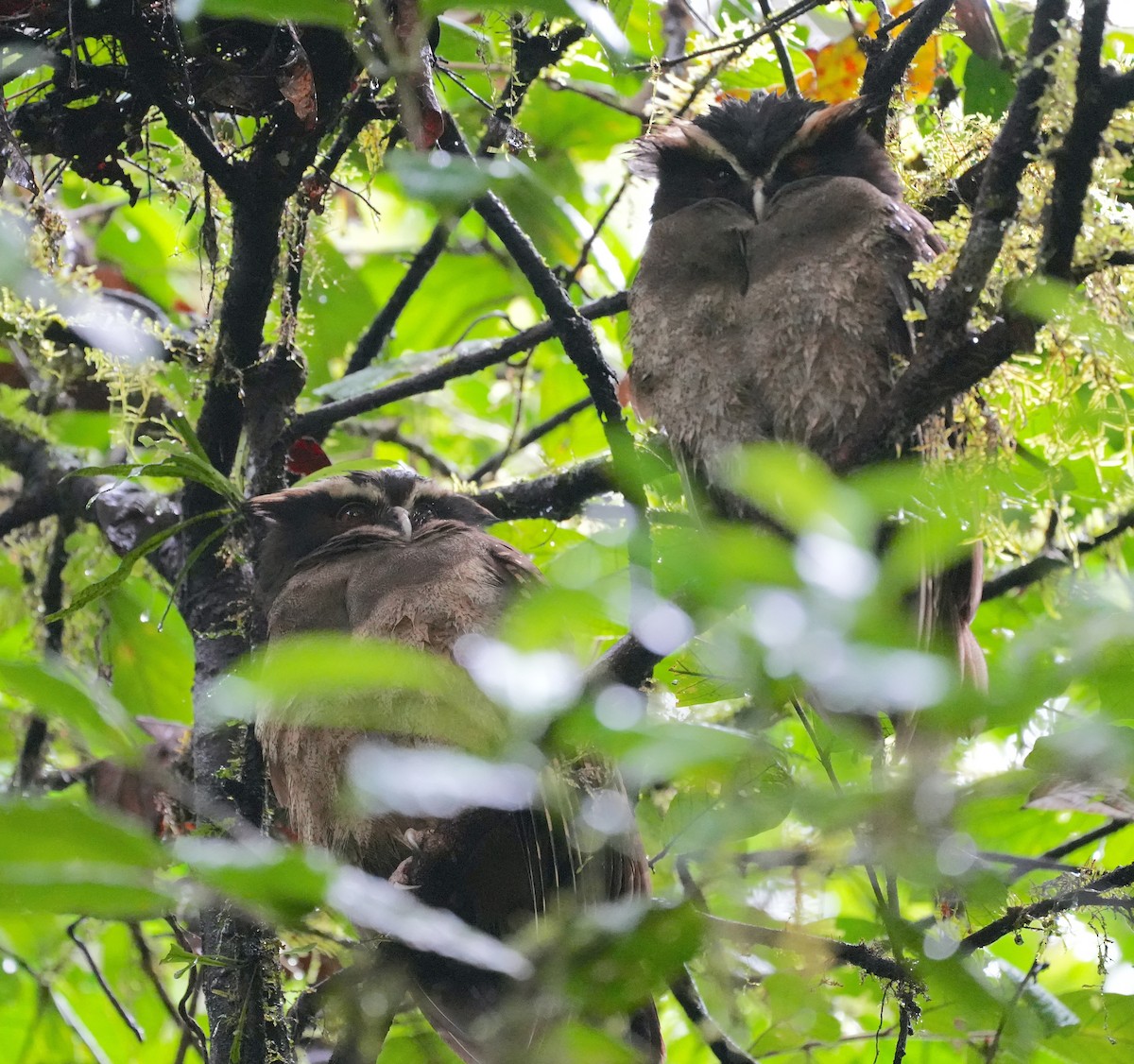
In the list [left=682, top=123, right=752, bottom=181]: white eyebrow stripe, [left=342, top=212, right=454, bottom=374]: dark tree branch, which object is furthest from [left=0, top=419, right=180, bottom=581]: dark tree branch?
[left=682, top=123, right=752, bottom=181]: white eyebrow stripe

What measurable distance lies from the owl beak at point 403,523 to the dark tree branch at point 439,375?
1.50 feet

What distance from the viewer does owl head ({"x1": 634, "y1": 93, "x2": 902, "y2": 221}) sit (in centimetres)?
290

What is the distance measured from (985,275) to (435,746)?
1.34m

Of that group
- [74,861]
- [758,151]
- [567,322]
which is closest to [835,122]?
[758,151]

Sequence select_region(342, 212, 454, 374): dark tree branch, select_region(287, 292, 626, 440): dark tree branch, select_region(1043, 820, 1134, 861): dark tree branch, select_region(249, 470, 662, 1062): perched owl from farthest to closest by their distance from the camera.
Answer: select_region(342, 212, 454, 374): dark tree branch, select_region(287, 292, 626, 440): dark tree branch, select_region(1043, 820, 1134, 861): dark tree branch, select_region(249, 470, 662, 1062): perched owl

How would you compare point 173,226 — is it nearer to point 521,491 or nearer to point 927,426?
point 521,491

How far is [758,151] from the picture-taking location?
3.00 m

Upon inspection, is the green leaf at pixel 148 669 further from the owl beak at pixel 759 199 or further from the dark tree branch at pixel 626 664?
the owl beak at pixel 759 199

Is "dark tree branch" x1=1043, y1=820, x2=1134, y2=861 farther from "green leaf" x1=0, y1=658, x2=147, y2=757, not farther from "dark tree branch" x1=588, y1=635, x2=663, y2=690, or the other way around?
"green leaf" x1=0, y1=658, x2=147, y2=757

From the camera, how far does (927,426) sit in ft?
7.66

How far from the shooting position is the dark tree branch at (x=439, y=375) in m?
3.37

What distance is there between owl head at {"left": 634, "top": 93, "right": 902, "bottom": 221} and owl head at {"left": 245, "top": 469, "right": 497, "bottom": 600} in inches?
36.7

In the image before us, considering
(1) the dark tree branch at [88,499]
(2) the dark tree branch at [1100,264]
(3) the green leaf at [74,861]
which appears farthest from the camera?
(1) the dark tree branch at [88,499]

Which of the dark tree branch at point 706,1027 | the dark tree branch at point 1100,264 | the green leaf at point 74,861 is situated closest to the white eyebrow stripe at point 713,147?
the dark tree branch at point 1100,264
